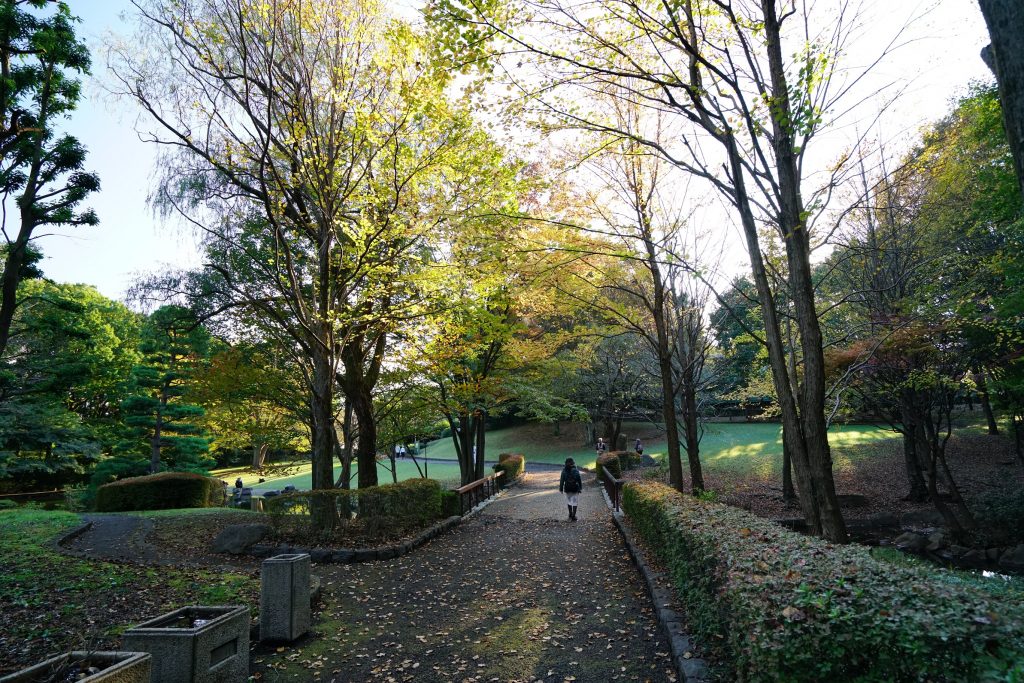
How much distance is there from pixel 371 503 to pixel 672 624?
658 cm

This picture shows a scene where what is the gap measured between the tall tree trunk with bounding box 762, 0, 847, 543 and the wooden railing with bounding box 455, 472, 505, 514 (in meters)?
9.46

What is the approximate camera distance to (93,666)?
333 cm

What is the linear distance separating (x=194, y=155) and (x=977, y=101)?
18401 millimetres

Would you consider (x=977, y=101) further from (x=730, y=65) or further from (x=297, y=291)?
(x=297, y=291)

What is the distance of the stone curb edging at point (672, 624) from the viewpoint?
13.2 feet

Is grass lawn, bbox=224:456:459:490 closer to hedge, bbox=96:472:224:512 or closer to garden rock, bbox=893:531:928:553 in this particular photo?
hedge, bbox=96:472:224:512

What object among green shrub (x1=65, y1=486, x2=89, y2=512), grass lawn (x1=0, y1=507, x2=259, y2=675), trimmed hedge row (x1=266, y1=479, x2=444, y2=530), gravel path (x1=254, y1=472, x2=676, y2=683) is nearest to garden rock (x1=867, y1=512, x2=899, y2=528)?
gravel path (x1=254, y1=472, x2=676, y2=683)

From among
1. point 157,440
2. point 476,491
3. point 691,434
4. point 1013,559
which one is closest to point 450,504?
point 476,491

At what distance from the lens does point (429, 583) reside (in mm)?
8023

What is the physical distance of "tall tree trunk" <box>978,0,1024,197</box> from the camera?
2.93 metres

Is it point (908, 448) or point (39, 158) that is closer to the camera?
point (39, 158)

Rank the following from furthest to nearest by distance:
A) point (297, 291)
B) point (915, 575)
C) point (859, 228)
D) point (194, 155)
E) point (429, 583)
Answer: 1. point (859, 228)
2. point (194, 155)
3. point (297, 291)
4. point (429, 583)
5. point (915, 575)

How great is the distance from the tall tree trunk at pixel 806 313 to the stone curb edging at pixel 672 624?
75.6 inches

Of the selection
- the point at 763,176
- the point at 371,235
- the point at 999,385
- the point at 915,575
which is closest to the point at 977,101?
the point at 999,385
